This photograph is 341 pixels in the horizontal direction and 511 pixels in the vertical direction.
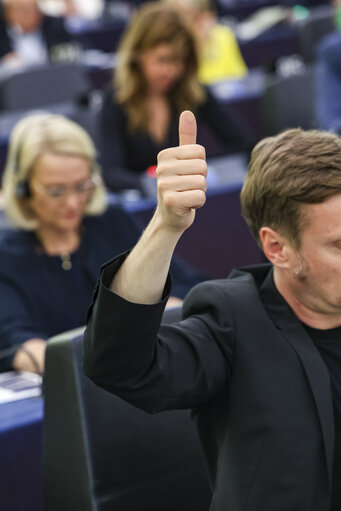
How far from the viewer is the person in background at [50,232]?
2.46 m

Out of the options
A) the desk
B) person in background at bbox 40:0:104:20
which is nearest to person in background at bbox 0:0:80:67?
person in background at bbox 40:0:104:20

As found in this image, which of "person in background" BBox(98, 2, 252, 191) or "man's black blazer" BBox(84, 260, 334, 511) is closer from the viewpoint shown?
"man's black blazer" BBox(84, 260, 334, 511)

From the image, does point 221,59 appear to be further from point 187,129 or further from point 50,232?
point 187,129

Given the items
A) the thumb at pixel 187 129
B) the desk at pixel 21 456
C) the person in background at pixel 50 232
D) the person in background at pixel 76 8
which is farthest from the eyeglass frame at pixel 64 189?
the person in background at pixel 76 8

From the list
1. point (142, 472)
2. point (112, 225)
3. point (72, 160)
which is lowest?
point (142, 472)

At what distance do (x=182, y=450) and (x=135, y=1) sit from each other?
8.81m

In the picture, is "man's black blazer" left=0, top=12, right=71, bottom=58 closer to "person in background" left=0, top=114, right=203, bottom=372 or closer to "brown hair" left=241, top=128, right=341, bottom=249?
"person in background" left=0, top=114, right=203, bottom=372

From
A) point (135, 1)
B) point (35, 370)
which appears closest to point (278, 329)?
point (35, 370)

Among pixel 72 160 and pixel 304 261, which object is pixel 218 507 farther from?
pixel 72 160

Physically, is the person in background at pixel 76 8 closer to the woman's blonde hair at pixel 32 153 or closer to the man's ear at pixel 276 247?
the woman's blonde hair at pixel 32 153

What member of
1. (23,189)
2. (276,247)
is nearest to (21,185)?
(23,189)

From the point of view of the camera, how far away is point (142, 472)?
5.37ft

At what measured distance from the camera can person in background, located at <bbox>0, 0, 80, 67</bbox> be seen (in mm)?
7074

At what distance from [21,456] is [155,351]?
2.08 feet
